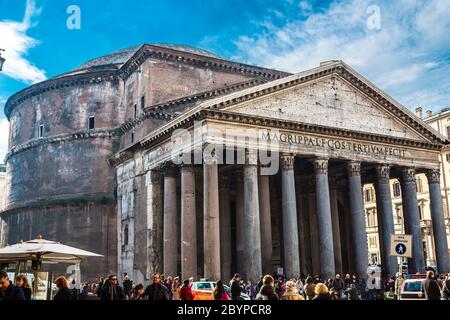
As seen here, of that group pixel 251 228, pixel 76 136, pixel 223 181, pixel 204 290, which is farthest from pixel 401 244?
pixel 76 136

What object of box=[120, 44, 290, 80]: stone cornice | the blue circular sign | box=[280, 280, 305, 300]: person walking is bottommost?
box=[280, 280, 305, 300]: person walking

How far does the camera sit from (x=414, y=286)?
12.3 metres

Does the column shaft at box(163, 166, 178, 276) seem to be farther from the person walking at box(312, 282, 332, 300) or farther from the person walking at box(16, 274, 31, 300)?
the person walking at box(312, 282, 332, 300)

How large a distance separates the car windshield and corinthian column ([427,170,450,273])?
10.9 m

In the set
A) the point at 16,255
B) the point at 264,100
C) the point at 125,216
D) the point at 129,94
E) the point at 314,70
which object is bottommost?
the point at 16,255

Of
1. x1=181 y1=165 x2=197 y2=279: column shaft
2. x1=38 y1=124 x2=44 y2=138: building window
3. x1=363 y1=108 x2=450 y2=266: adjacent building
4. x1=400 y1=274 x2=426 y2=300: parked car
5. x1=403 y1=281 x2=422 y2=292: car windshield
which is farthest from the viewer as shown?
x1=363 y1=108 x2=450 y2=266: adjacent building

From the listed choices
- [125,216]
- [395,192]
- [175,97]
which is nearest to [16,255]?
[125,216]

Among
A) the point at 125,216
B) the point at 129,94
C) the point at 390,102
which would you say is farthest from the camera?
the point at 129,94

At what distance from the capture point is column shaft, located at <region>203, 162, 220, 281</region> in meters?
17.0

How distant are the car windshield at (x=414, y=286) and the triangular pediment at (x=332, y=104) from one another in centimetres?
881

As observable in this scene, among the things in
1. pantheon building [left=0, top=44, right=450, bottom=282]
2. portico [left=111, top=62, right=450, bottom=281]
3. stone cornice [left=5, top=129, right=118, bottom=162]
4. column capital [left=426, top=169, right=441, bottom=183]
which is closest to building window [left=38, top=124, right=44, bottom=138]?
pantheon building [left=0, top=44, right=450, bottom=282]

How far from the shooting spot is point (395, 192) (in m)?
37.2

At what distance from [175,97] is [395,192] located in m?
20.5
